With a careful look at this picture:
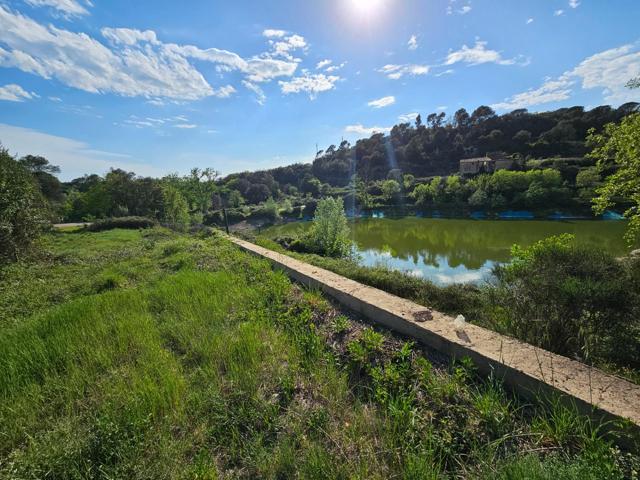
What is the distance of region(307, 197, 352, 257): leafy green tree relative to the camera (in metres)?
14.4

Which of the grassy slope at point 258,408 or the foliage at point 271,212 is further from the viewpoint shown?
the foliage at point 271,212

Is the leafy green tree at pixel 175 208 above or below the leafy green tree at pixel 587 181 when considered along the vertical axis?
above

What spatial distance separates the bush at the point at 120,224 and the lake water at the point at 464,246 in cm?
1803

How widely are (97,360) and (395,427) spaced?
10.7 ft

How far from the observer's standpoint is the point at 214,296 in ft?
15.5

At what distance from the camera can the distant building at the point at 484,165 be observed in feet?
170

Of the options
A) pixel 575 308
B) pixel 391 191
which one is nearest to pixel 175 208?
pixel 575 308

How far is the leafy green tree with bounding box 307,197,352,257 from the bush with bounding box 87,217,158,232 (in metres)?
16.2

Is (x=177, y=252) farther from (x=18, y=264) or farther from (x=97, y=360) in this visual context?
(x=97, y=360)

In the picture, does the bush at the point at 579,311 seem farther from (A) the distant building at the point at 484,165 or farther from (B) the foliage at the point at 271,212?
(A) the distant building at the point at 484,165

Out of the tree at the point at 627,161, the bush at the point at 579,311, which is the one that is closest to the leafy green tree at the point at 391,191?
the tree at the point at 627,161

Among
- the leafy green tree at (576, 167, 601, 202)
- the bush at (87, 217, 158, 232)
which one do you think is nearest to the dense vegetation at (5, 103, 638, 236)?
the leafy green tree at (576, 167, 601, 202)

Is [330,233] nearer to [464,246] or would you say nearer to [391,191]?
[464,246]

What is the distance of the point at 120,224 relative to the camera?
75.0 feet
